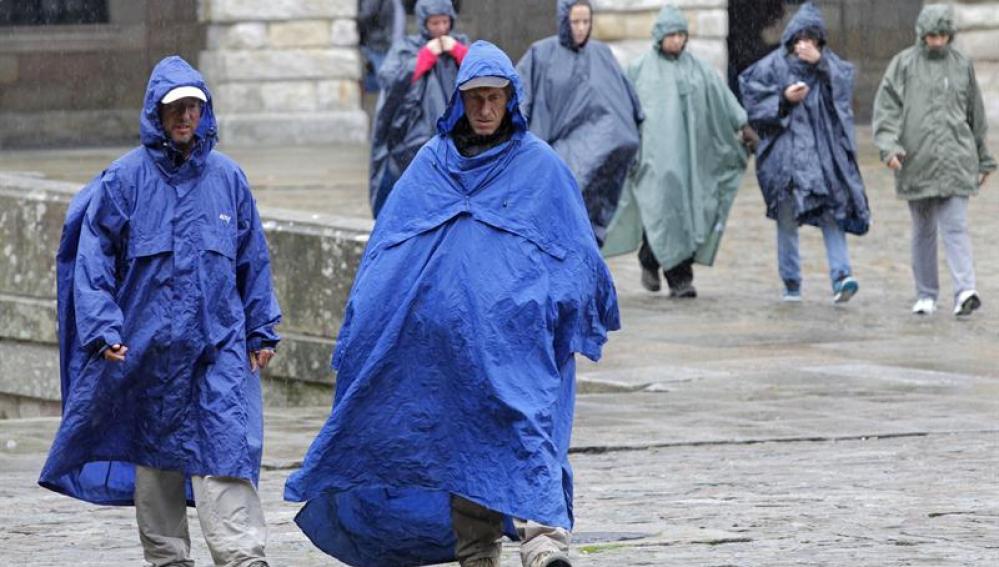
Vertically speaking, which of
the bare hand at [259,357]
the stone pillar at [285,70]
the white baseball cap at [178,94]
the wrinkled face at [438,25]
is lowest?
the stone pillar at [285,70]

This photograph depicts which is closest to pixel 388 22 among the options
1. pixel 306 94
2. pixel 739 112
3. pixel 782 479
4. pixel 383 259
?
pixel 306 94

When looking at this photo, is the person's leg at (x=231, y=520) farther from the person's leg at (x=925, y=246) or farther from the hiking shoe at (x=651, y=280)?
the hiking shoe at (x=651, y=280)

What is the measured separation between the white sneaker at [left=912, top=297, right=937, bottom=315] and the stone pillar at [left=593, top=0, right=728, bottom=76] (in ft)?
44.9

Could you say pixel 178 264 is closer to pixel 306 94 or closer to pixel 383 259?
pixel 383 259

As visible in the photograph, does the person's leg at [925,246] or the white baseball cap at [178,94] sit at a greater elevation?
the white baseball cap at [178,94]

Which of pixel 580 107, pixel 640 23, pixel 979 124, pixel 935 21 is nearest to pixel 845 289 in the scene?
pixel 979 124

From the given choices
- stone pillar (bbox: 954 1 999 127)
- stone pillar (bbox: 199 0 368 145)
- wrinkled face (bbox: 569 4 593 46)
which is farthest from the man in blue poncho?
stone pillar (bbox: 954 1 999 127)

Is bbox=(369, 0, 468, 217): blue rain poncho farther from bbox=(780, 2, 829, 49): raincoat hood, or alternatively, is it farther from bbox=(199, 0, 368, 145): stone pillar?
bbox=(199, 0, 368, 145): stone pillar

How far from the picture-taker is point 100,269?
271 inches

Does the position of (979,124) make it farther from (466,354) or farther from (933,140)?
(466,354)

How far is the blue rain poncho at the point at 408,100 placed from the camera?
13.3 m

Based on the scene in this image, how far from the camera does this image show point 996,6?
28.4m

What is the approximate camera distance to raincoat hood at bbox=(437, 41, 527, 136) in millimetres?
6598

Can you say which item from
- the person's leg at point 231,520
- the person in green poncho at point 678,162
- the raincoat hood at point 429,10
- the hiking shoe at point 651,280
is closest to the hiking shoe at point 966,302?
the person in green poncho at point 678,162
